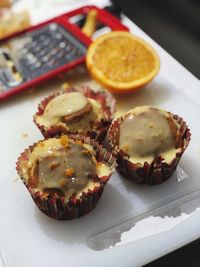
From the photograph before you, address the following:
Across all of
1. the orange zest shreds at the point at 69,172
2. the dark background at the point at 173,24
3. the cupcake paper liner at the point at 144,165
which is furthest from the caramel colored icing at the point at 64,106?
the dark background at the point at 173,24

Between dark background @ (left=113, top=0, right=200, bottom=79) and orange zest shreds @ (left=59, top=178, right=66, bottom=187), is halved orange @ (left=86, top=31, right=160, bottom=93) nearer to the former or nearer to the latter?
dark background @ (left=113, top=0, right=200, bottom=79)

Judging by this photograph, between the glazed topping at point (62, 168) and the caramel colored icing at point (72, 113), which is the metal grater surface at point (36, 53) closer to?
the caramel colored icing at point (72, 113)

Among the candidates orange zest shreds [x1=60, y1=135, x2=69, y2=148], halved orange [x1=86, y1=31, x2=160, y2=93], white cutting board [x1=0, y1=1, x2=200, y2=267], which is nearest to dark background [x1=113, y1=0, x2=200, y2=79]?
halved orange [x1=86, y1=31, x2=160, y2=93]

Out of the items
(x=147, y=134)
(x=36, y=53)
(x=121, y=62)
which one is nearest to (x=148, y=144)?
(x=147, y=134)

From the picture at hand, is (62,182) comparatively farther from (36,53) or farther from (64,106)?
(36,53)

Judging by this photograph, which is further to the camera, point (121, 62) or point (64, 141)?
point (121, 62)

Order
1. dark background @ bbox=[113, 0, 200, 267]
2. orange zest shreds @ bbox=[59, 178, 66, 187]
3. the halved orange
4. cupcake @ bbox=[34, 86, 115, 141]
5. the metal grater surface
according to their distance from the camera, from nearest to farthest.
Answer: orange zest shreds @ bbox=[59, 178, 66, 187]
cupcake @ bbox=[34, 86, 115, 141]
the halved orange
the metal grater surface
dark background @ bbox=[113, 0, 200, 267]
